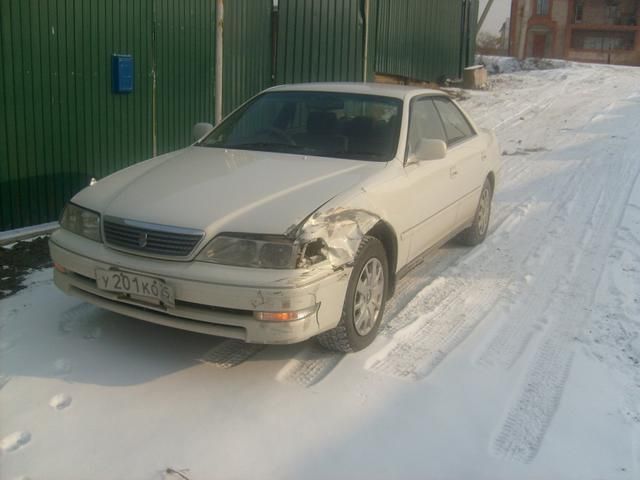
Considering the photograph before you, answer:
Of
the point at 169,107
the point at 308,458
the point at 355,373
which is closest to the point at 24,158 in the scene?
the point at 169,107

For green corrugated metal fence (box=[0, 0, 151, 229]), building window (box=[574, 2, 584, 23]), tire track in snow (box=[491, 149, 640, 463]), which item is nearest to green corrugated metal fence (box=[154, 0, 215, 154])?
green corrugated metal fence (box=[0, 0, 151, 229])

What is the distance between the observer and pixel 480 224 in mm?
6742

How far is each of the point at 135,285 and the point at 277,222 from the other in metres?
0.84

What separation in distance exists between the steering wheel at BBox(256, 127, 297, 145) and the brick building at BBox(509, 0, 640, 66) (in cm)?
5224

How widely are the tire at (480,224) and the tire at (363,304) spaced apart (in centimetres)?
223

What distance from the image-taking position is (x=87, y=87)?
7000 mm

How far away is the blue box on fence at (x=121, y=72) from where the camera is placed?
7.23 meters

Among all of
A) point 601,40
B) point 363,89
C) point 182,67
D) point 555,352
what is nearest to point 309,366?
point 555,352

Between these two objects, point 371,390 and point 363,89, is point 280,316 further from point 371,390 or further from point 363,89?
point 363,89

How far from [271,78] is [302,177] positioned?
5.87 metres

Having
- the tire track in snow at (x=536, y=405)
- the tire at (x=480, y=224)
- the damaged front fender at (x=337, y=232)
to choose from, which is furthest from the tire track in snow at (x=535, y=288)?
the damaged front fender at (x=337, y=232)

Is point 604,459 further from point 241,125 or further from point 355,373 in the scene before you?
point 241,125

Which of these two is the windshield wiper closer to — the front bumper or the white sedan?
the white sedan

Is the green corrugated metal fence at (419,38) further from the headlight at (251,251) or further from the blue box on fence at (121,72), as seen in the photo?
the headlight at (251,251)
